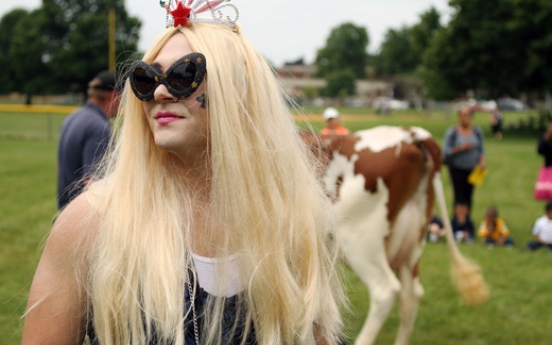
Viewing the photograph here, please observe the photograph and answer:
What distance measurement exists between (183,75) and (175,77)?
0.07 feet

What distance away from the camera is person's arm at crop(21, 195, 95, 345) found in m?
1.54

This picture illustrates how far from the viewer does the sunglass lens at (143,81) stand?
5.54 ft

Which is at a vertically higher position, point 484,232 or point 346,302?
point 346,302

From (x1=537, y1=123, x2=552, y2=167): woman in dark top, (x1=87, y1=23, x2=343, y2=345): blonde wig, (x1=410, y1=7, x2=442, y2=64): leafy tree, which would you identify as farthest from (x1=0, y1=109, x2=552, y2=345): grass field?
(x1=410, y1=7, x2=442, y2=64): leafy tree

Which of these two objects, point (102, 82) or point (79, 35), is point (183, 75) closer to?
point (102, 82)

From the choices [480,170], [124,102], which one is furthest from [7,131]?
[124,102]

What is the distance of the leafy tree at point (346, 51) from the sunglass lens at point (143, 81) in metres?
96.6

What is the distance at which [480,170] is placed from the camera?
29.3ft

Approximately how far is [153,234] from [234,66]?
470 millimetres

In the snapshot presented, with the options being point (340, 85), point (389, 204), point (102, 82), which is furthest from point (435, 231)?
point (340, 85)

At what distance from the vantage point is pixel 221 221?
171 cm

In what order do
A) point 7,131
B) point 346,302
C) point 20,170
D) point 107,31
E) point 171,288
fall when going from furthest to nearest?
point 107,31 → point 7,131 → point 20,170 → point 346,302 → point 171,288

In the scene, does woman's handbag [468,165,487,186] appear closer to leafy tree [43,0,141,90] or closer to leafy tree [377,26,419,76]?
leafy tree [43,0,141,90]

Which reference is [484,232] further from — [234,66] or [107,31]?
[107,31]
